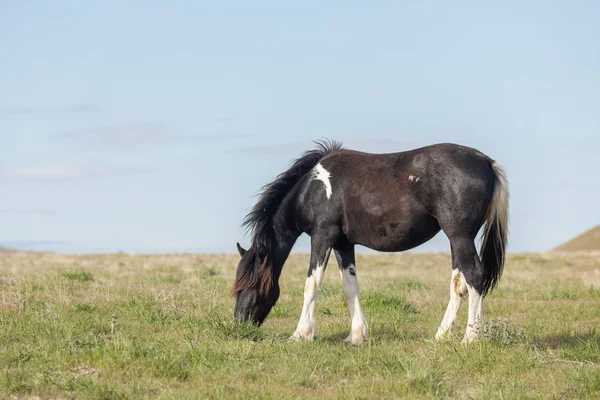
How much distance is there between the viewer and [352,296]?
989cm

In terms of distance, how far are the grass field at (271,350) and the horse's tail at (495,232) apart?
643mm

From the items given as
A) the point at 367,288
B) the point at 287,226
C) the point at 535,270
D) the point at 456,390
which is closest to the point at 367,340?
the point at 287,226

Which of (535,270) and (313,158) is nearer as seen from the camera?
(313,158)

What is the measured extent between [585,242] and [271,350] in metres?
60.4

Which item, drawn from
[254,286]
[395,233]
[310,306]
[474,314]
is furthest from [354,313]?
[474,314]

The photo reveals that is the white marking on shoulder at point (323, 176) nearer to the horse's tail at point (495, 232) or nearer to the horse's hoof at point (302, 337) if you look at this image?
the horse's hoof at point (302, 337)

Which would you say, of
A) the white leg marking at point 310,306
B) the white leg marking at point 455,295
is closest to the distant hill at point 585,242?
the white leg marking at point 455,295

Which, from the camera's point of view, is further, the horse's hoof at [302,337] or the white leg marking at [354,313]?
the white leg marking at [354,313]

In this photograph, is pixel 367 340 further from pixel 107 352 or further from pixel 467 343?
pixel 107 352

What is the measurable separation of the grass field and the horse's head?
387 mm

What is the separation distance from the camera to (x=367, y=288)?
656 inches

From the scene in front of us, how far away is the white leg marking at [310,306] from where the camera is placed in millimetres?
9555

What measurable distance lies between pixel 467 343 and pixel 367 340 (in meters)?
1.56

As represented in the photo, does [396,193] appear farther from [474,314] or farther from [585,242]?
[585,242]
